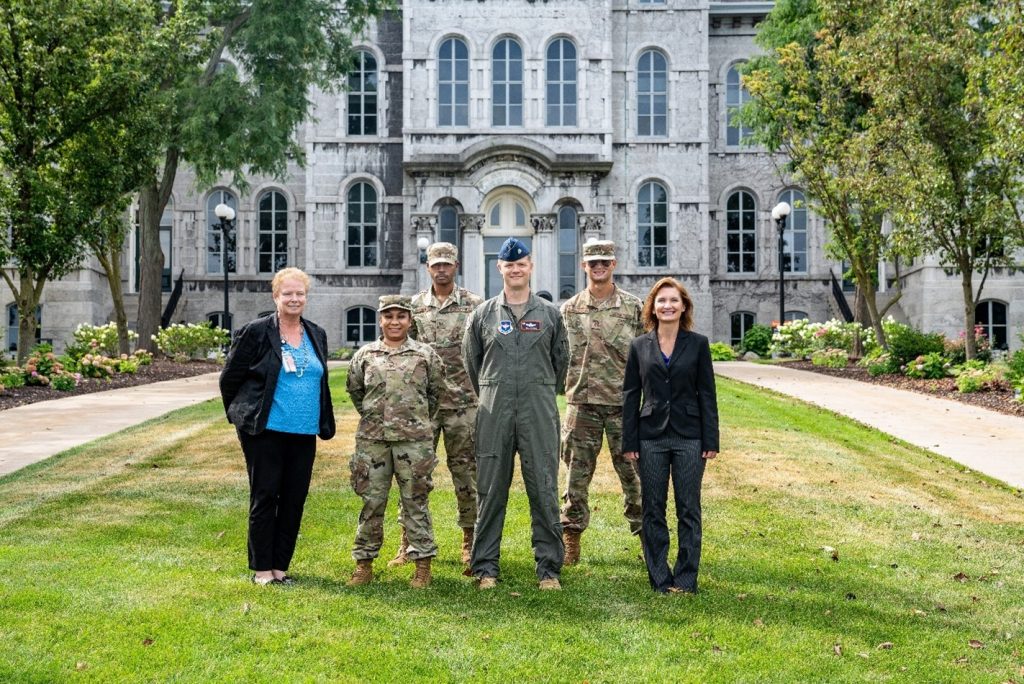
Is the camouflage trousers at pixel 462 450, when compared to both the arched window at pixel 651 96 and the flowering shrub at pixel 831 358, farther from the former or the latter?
the arched window at pixel 651 96

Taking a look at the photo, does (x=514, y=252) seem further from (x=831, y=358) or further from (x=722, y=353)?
(x=722, y=353)

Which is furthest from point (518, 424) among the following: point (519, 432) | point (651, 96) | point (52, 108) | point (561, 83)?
point (651, 96)

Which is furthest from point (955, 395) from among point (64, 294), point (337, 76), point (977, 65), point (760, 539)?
point (64, 294)

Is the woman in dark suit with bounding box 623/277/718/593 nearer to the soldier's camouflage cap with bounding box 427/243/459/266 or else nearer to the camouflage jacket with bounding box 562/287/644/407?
the camouflage jacket with bounding box 562/287/644/407

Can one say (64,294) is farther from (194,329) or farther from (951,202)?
(951,202)

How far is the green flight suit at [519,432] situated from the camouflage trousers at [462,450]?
0.60m

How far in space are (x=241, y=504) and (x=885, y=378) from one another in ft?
51.5

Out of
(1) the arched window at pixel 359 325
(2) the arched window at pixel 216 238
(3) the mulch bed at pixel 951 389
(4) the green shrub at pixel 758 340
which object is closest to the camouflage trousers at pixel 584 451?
(3) the mulch bed at pixel 951 389

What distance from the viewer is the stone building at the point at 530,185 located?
3050cm

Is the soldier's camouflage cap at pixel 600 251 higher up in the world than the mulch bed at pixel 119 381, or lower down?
higher up

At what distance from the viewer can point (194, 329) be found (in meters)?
27.4

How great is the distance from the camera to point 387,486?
22.2 feet

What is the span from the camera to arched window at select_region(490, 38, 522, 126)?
102 feet

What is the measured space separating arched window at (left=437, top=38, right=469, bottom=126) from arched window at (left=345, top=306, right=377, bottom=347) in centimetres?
627
